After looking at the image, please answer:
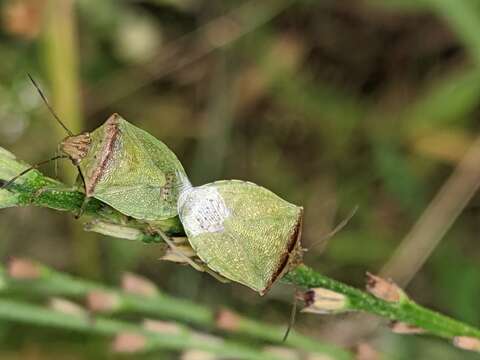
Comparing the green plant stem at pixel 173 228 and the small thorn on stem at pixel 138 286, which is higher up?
the green plant stem at pixel 173 228

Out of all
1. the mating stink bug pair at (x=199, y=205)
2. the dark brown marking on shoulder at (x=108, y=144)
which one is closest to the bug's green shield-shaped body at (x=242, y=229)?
the mating stink bug pair at (x=199, y=205)

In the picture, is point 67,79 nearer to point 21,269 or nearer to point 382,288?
point 21,269

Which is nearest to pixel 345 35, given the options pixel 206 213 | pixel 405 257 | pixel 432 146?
pixel 432 146

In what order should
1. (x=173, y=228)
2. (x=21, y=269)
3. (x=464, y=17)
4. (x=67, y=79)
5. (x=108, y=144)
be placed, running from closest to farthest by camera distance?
(x=108, y=144) → (x=173, y=228) → (x=21, y=269) → (x=464, y=17) → (x=67, y=79)

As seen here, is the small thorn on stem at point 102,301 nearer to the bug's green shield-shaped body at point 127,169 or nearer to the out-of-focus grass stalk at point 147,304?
the out-of-focus grass stalk at point 147,304

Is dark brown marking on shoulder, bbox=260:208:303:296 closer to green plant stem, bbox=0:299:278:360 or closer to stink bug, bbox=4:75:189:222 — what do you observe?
stink bug, bbox=4:75:189:222

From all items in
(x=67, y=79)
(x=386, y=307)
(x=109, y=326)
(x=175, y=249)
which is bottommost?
(x=109, y=326)

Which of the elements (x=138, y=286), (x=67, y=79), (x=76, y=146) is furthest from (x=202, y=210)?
(x=67, y=79)
